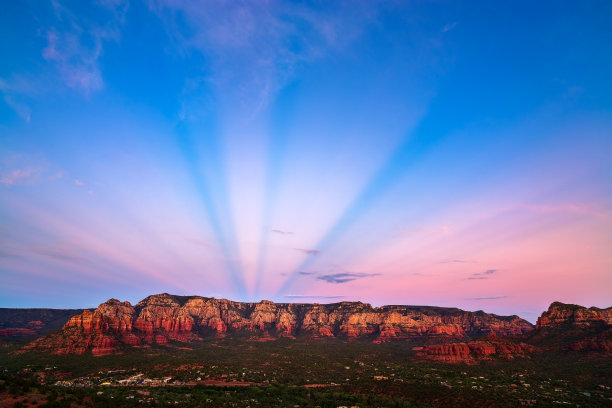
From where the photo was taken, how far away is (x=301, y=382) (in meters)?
89.0

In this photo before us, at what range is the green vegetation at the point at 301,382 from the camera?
5953 centimetres

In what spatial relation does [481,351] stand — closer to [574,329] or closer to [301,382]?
[574,329]

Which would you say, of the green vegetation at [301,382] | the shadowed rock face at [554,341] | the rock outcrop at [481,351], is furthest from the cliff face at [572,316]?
the green vegetation at [301,382]

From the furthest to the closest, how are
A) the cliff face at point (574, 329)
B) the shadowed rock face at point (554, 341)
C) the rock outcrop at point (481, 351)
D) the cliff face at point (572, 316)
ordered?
the cliff face at point (572, 316)
the rock outcrop at point (481, 351)
the shadowed rock face at point (554, 341)
the cliff face at point (574, 329)

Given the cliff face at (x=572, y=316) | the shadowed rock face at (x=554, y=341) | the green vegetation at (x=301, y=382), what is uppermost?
the cliff face at (x=572, y=316)

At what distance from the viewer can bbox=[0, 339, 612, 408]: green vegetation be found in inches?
2344

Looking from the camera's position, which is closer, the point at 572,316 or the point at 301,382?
the point at 301,382

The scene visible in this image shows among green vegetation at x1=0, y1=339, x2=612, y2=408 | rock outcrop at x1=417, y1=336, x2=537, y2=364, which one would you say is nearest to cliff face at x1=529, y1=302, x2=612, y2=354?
green vegetation at x1=0, y1=339, x2=612, y2=408

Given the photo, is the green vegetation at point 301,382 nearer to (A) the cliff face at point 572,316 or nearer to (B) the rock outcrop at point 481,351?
(B) the rock outcrop at point 481,351

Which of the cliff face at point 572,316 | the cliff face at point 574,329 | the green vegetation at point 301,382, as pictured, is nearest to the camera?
the green vegetation at point 301,382

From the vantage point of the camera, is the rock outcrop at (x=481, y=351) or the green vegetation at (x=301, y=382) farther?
the rock outcrop at (x=481, y=351)

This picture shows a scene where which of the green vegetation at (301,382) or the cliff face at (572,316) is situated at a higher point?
the cliff face at (572,316)

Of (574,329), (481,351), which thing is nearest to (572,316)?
(574,329)

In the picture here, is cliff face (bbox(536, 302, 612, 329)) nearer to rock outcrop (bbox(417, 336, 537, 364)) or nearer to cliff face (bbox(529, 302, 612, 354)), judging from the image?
cliff face (bbox(529, 302, 612, 354))
